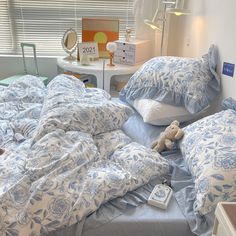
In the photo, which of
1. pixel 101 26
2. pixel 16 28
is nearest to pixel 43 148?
pixel 101 26

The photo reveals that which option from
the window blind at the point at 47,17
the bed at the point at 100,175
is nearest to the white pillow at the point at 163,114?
the bed at the point at 100,175

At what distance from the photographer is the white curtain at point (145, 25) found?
8.59 feet

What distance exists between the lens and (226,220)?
0.72m

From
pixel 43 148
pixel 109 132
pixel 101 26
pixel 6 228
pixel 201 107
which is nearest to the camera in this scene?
pixel 6 228

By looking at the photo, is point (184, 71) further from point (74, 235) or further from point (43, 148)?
Result: point (74, 235)

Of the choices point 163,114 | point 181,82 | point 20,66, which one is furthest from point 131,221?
point 20,66

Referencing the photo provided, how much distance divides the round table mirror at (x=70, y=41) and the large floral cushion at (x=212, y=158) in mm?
1712

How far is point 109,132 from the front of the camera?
4.82 feet

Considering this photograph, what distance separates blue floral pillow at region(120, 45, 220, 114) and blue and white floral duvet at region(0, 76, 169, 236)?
0.84 ft

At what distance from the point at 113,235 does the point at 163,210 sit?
0.65 ft

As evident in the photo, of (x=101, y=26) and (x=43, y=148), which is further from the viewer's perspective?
(x=101, y=26)

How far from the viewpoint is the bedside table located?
699 mm

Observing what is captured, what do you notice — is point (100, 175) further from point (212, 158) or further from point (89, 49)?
point (89, 49)

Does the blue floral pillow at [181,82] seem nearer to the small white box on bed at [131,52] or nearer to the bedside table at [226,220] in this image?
the small white box on bed at [131,52]
